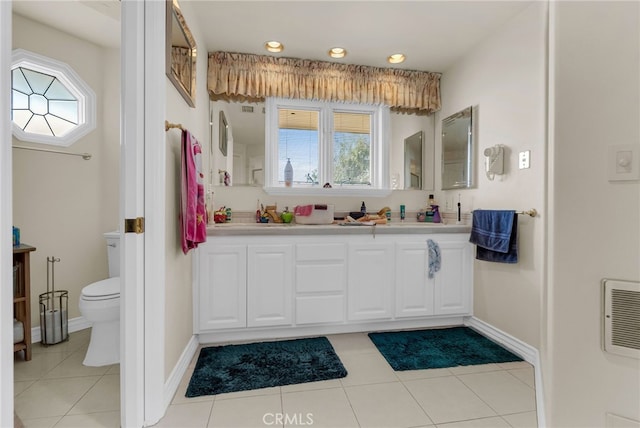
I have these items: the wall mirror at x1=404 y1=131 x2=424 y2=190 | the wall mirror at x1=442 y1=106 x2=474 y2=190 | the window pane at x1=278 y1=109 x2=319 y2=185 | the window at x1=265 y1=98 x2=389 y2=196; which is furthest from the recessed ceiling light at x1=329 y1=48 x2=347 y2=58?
the wall mirror at x1=442 y1=106 x2=474 y2=190

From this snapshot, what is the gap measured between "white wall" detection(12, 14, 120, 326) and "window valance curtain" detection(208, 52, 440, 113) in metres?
1.00

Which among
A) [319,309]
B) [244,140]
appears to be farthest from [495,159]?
[244,140]

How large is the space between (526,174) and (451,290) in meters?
1.12

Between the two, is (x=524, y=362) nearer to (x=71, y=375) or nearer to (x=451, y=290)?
(x=451, y=290)

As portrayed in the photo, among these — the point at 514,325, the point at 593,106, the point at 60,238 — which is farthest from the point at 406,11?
the point at 60,238

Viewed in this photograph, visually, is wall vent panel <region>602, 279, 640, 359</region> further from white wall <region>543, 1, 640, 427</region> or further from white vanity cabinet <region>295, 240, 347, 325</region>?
white vanity cabinet <region>295, 240, 347, 325</region>

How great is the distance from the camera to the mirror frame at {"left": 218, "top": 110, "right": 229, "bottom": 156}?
2.86 metres

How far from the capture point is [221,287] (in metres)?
2.28

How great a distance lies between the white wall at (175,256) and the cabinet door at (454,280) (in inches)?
78.1

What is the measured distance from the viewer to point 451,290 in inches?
105

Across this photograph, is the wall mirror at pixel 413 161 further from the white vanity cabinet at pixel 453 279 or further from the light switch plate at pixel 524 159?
the light switch plate at pixel 524 159

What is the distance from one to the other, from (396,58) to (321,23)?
87 centimetres

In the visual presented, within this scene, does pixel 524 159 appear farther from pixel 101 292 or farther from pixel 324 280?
pixel 101 292

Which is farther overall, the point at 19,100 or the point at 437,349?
the point at 19,100
